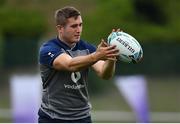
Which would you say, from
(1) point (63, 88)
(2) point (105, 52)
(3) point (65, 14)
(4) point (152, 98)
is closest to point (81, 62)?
(2) point (105, 52)

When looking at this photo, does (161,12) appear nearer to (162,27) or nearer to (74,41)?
(162,27)

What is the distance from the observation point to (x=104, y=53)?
6.23 meters

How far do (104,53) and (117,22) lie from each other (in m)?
20.0

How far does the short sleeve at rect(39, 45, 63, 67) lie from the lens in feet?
21.9

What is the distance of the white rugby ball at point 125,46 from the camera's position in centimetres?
645

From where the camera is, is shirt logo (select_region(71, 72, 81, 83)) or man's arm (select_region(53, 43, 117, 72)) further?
shirt logo (select_region(71, 72, 81, 83))

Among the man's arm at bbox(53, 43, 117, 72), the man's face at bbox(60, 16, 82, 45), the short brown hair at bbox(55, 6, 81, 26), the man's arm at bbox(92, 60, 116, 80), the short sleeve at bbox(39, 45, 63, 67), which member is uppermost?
the short brown hair at bbox(55, 6, 81, 26)

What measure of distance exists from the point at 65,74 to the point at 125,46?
62 cm

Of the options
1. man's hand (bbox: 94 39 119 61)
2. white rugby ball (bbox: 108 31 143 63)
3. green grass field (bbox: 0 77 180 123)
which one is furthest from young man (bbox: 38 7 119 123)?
green grass field (bbox: 0 77 180 123)

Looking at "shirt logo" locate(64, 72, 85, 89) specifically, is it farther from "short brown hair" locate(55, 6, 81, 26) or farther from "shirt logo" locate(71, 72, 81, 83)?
"short brown hair" locate(55, 6, 81, 26)

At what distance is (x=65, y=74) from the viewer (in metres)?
6.68

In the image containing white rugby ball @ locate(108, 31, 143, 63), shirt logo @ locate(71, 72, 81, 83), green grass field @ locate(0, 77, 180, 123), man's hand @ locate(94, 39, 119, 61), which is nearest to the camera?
man's hand @ locate(94, 39, 119, 61)

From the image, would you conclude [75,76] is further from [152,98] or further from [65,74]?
[152,98]

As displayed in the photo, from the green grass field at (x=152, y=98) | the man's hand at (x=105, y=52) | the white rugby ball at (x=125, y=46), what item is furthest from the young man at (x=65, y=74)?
the green grass field at (x=152, y=98)
